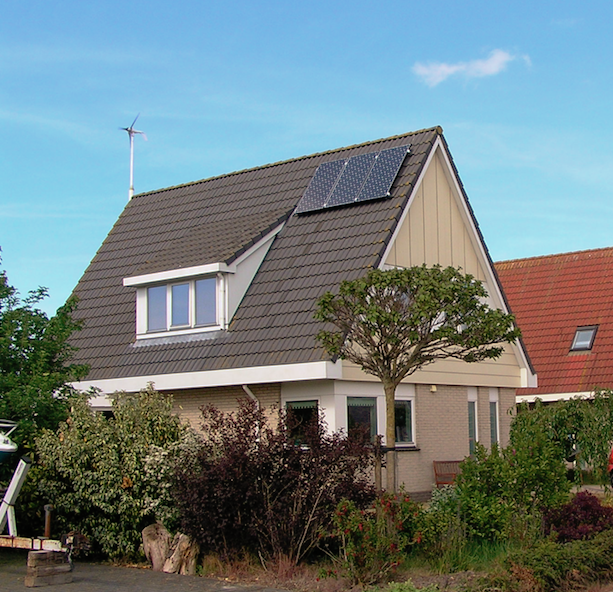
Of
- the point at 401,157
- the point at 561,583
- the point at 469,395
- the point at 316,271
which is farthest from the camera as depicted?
the point at 469,395

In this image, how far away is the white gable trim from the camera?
63.7 ft

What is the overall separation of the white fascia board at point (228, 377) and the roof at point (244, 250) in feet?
0.44

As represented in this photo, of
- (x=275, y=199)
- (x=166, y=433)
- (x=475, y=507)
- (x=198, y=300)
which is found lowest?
(x=475, y=507)

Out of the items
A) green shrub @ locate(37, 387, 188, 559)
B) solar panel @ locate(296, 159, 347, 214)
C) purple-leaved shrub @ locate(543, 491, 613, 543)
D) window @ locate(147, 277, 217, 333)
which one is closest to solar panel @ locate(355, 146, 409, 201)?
solar panel @ locate(296, 159, 347, 214)

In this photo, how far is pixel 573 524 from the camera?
12969 mm

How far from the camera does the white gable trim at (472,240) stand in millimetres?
19406

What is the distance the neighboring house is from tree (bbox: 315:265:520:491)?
3.79 m

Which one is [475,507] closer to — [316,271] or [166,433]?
[166,433]

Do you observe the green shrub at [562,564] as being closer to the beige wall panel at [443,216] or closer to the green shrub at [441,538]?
the green shrub at [441,538]

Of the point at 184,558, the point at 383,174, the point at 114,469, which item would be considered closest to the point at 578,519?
the point at 184,558

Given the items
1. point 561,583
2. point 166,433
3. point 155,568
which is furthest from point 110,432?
point 561,583

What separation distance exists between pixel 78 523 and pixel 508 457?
6557 mm

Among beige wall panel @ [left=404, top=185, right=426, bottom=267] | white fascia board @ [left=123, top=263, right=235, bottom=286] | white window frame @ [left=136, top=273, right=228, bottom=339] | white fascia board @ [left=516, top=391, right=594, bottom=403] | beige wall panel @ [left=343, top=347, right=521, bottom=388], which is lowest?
→ white fascia board @ [left=516, top=391, right=594, bottom=403]

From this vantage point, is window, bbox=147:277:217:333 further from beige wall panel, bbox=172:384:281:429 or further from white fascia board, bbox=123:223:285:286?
beige wall panel, bbox=172:384:281:429
